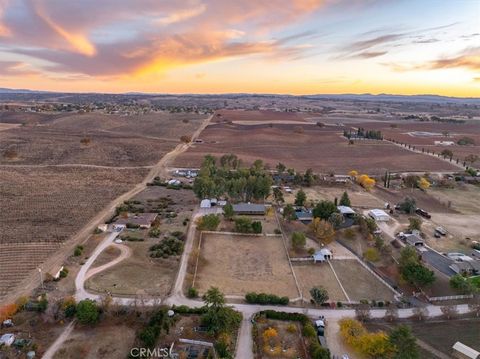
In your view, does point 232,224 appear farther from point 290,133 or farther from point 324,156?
point 290,133

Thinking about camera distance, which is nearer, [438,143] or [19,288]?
[19,288]

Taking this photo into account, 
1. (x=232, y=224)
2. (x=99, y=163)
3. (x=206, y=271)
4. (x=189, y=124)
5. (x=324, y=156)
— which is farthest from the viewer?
(x=189, y=124)

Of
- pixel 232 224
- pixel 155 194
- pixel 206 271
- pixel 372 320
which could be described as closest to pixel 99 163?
pixel 155 194

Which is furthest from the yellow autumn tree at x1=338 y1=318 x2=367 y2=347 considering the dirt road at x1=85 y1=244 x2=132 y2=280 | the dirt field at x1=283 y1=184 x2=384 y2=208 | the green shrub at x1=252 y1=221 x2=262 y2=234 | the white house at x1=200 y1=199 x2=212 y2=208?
the dirt field at x1=283 y1=184 x2=384 y2=208

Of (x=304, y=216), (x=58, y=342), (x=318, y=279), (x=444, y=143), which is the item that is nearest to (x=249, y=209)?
(x=304, y=216)

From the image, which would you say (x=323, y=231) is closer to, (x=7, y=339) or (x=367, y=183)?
(x=367, y=183)

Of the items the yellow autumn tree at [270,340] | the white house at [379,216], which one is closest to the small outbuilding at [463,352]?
the yellow autumn tree at [270,340]

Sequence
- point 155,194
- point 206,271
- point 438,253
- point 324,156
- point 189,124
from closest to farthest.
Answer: point 206,271 → point 438,253 → point 155,194 → point 324,156 → point 189,124
